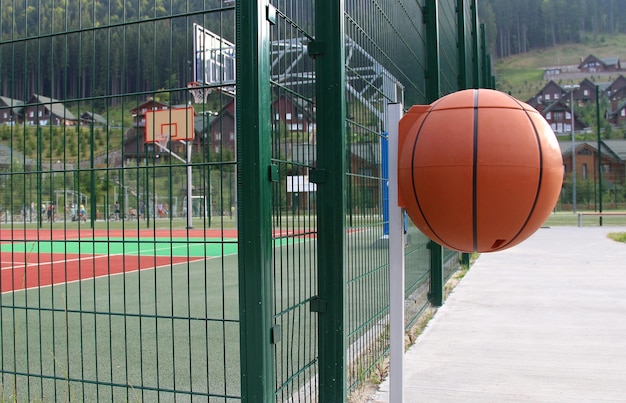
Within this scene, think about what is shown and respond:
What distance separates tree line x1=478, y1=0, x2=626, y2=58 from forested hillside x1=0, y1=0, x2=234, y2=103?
172 metres

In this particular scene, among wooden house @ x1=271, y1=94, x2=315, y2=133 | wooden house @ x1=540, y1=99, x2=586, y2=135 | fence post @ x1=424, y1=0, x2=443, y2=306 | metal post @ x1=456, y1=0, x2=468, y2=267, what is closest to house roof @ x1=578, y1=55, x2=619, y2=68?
wooden house @ x1=540, y1=99, x2=586, y2=135

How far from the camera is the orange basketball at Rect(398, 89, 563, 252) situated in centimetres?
237

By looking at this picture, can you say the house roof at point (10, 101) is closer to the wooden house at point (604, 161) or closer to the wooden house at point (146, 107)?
the wooden house at point (146, 107)

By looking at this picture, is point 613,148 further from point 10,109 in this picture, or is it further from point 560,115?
point 10,109

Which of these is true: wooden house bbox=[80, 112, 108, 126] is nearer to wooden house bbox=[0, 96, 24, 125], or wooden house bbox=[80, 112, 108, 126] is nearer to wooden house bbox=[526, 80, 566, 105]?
wooden house bbox=[0, 96, 24, 125]

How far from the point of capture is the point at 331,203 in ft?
11.0

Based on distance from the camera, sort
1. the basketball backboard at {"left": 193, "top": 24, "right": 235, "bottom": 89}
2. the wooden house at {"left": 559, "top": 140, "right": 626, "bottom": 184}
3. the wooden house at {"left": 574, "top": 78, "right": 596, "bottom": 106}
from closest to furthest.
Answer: the basketball backboard at {"left": 193, "top": 24, "right": 235, "bottom": 89} → the wooden house at {"left": 559, "top": 140, "right": 626, "bottom": 184} → the wooden house at {"left": 574, "top": 78, "right": 596, "bottom": 106}

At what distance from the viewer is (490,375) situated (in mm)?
4426

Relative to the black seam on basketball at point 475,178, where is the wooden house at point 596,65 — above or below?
above

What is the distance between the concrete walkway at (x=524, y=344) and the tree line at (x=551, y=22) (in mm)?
167050

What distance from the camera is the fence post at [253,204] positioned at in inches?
95.5

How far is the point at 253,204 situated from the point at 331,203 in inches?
38.8

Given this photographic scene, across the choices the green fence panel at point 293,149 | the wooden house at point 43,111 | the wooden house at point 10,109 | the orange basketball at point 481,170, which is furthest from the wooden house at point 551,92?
the orange basketball at point 481,170

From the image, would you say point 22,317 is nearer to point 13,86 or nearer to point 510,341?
point 13,86
